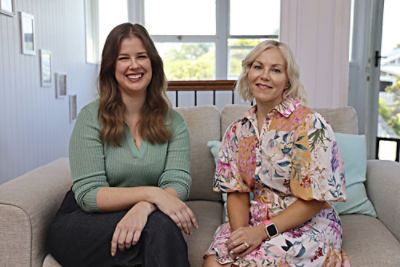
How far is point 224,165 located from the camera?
5.22ft

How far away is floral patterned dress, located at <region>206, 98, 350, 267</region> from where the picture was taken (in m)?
1.37

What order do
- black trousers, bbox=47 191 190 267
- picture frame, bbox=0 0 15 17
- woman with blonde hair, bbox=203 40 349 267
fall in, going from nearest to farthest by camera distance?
1. black trousers, bbox=47 191 190 267
2. woman with blonde hair, bbox=203 40 349 267
3. picture frame, bbox=0 0 15 17

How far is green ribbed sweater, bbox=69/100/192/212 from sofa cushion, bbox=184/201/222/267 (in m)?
0.18

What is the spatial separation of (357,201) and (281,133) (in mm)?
627

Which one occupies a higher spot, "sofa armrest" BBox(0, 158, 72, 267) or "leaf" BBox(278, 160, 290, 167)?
"leaf" BBox(278, 160, 290, 167)

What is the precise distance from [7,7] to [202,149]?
5.94 ft

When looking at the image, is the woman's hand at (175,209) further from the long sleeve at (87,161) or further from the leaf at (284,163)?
the leaf at (284,163)

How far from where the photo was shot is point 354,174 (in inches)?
75.8

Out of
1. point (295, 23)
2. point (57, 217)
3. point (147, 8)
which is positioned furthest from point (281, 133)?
point (147, 8)

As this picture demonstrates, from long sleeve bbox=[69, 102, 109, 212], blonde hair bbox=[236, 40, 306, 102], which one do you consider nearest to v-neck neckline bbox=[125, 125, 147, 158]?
long sleeve bbox=[69, 102, 109, 212]

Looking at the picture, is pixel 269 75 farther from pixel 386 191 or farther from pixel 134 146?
pixel 386 191

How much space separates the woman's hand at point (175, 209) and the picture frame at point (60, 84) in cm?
276

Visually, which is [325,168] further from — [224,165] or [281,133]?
[224,165]

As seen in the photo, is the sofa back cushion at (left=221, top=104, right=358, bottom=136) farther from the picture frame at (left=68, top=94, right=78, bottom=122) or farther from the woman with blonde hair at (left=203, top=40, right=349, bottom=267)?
the picture frame at (left=68, top=94, right=78, bottom=122)
